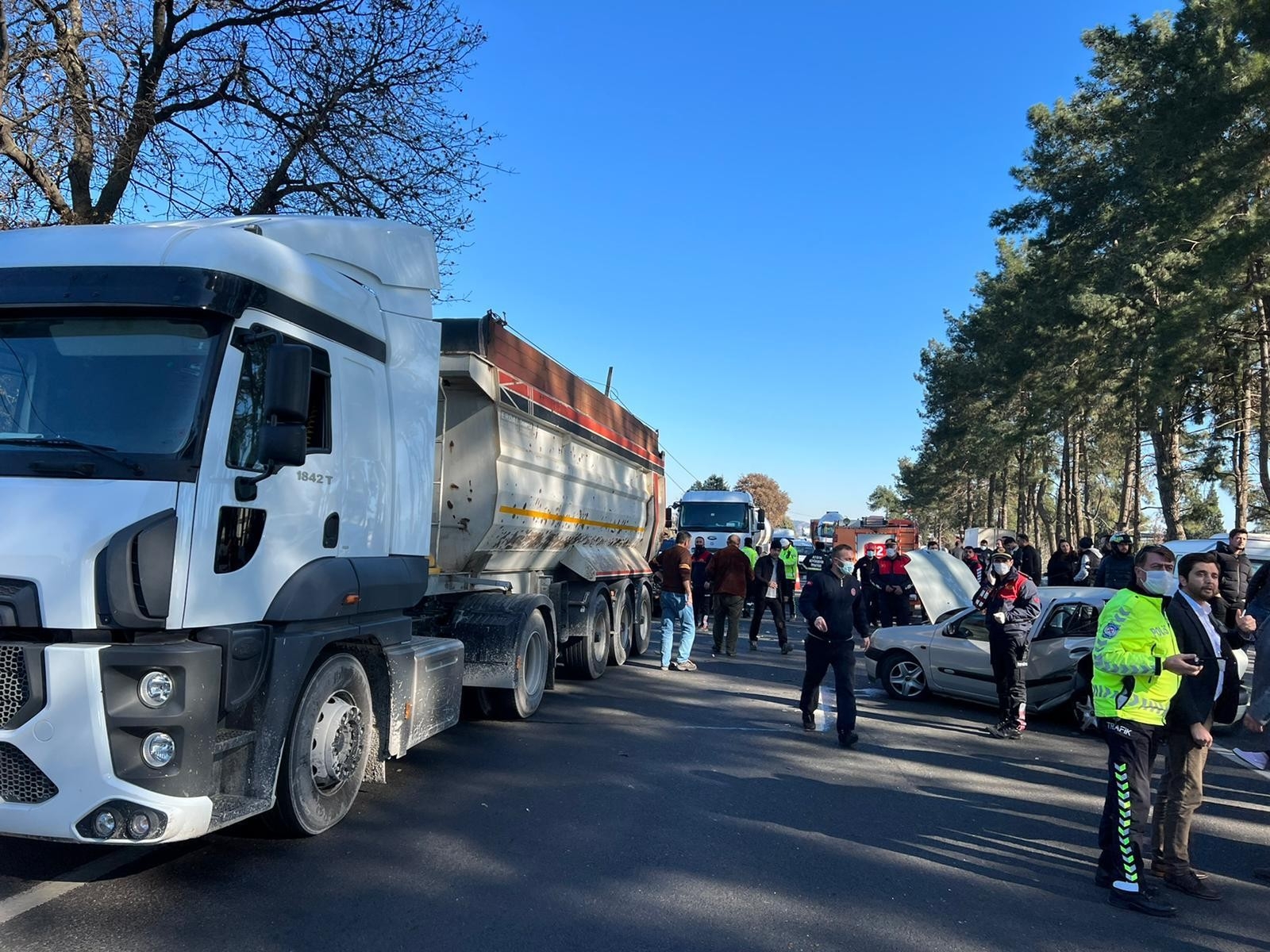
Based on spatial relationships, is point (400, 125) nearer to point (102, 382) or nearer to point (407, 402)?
point (407, 402)

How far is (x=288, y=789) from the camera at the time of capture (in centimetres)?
463

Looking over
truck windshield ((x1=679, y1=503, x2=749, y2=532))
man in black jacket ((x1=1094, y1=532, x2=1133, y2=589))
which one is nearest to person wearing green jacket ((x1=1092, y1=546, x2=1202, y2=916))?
man in black jacket ((x1=1094, y1=532, x2=1133, y2=589))

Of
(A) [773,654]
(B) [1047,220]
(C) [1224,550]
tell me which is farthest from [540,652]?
(B) [1047,220]

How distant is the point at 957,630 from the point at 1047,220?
18420 mm

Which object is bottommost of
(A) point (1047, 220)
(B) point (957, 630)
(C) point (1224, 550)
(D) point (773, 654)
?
(D) point (773, 654)

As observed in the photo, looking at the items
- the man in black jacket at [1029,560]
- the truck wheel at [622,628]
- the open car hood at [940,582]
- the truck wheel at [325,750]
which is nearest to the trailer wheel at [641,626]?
the truck wheel at [622,628]

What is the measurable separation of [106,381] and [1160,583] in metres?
5.27

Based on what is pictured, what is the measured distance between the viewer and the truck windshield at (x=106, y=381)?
3.98 meters

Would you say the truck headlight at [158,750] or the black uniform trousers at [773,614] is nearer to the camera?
the truck headlight at [158,750]

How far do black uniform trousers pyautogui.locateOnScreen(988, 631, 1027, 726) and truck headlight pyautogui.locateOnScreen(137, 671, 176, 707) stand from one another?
7.28m

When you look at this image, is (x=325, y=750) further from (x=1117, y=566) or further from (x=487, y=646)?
(x=1117, y=566)

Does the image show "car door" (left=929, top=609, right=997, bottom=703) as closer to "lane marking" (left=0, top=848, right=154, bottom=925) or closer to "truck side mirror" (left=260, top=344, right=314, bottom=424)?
"truck side mirror" (left=260, top=344, right=314, bottom=424)

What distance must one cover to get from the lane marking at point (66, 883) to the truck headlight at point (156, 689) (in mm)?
1135

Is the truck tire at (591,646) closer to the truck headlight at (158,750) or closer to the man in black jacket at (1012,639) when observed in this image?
the man in black jacket at (1012,639)
